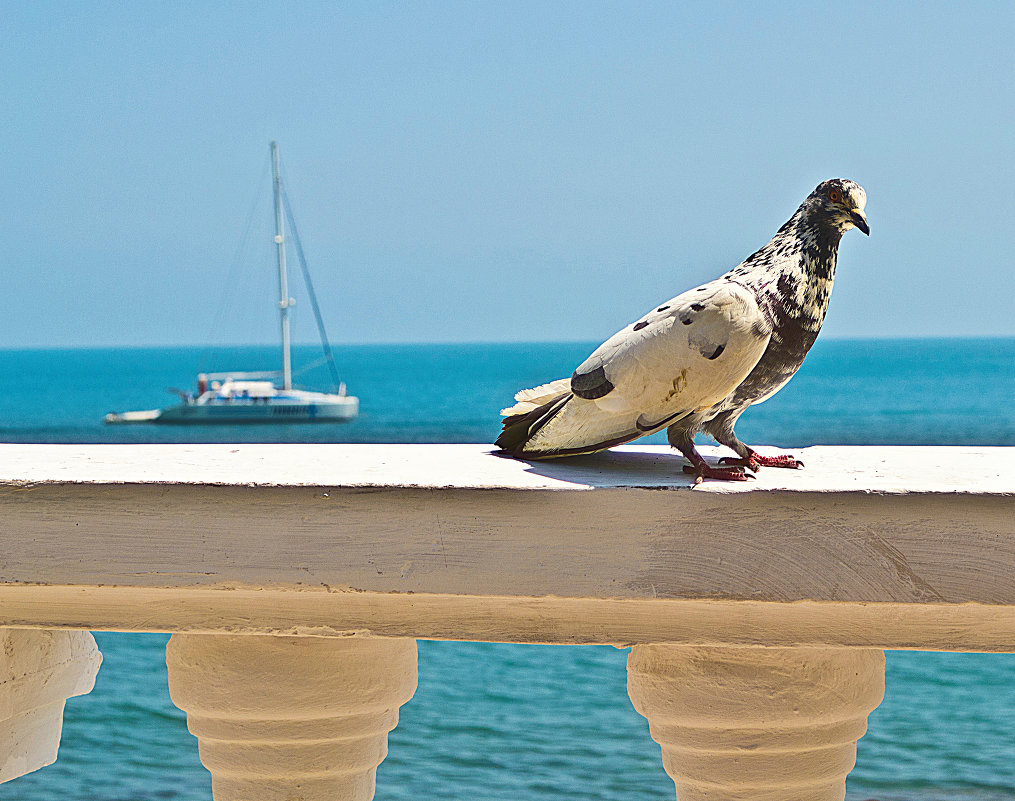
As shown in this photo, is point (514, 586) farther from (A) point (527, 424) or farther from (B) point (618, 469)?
(A) point (527, 424)

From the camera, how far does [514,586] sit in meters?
1.06

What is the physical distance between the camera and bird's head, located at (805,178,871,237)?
5.47ft

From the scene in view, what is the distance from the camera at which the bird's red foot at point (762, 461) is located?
1.37 meters

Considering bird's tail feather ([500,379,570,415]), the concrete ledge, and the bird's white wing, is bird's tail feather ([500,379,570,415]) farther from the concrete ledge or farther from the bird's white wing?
the concrete ledge

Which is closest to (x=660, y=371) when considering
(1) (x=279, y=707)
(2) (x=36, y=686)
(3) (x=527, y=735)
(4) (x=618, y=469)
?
(4) (x=618, y=469)

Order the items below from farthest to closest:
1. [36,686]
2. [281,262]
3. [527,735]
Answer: [281,262], [527,735], [36,686]

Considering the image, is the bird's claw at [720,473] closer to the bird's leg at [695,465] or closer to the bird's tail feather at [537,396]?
the bird's leg at [695,465]

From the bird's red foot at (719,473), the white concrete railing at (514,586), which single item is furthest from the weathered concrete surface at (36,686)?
the bird's red foot at (719,473)

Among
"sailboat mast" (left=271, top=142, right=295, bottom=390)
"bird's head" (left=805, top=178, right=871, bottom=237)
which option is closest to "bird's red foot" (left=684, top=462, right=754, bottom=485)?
"bird's head" (left=805, top=178, right=871, bottom=237)

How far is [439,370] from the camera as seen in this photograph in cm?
10738

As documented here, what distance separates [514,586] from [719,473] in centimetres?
34

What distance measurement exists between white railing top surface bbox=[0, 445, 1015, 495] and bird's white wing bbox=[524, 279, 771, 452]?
0.17 ft

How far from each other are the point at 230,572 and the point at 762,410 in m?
61.4

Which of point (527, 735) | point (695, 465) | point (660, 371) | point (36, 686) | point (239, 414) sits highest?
point (660, 371)
